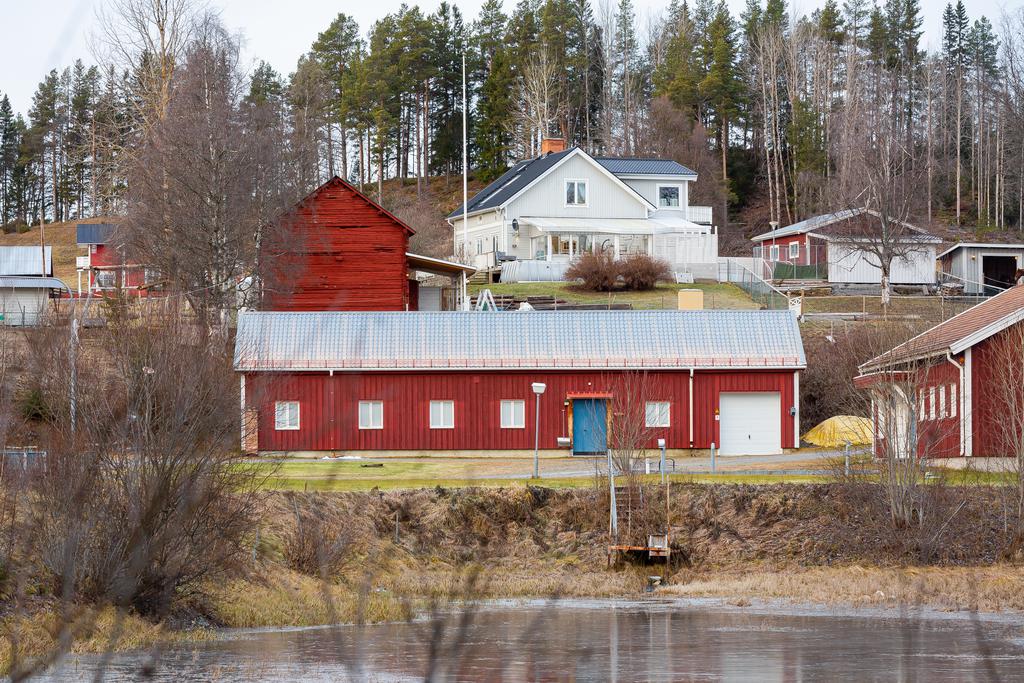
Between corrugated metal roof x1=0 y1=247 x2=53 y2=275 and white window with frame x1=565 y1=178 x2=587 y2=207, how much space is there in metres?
27.3

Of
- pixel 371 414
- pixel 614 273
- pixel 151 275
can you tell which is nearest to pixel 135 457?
pixel 371 414

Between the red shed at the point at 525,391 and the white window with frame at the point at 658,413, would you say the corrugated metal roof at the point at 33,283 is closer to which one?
the red shed at the point at 525,391

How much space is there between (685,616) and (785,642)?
10.5 ft

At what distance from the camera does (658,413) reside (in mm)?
40656

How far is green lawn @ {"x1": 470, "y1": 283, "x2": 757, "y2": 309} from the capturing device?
188ft

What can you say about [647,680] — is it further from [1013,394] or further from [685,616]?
[1013,394]

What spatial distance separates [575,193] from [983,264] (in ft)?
69.9

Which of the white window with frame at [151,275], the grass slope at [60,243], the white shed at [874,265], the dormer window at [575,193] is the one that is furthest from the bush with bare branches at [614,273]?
the grass slope at [60,243]

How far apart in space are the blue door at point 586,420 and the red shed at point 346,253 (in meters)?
13.2

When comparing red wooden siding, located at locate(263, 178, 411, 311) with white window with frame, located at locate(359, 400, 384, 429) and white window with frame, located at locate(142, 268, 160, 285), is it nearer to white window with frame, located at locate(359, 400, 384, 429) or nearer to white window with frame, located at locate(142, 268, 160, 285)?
white window with frame, located at locate(142, 268, 160, 285)

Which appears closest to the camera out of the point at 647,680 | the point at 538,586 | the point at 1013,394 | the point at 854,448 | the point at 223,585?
the point at 647,680

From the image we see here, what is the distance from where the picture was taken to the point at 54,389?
2209 cm

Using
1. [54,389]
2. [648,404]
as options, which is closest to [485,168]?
[648,404]

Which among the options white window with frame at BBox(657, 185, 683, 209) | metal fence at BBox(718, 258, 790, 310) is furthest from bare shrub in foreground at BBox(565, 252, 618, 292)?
white window with frame at BBox(657, 185, 683, 209)
